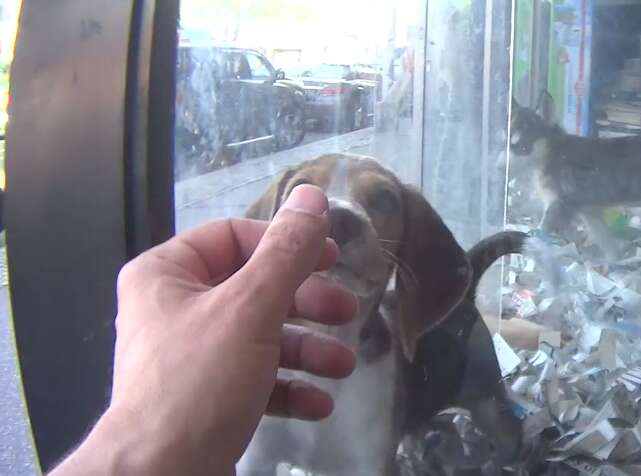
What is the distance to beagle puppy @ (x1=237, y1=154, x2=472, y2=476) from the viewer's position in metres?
0.61

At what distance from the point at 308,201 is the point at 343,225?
8 centimetres

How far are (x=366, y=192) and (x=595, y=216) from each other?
0.21 m

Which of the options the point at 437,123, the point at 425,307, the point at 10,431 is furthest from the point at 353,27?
the point at 10,431

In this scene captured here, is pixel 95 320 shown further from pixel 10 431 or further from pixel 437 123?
pixel 10 431

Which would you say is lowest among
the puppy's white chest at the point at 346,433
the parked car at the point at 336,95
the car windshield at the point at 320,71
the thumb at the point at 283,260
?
the puppy's white chest at the point at 346,433

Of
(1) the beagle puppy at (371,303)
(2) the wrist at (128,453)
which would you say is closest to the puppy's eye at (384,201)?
(1) the beagle puppy at (371,303)

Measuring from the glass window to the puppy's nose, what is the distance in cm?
1

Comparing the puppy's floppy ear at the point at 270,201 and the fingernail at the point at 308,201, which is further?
the puppy's floppy ear at the point at 270,201

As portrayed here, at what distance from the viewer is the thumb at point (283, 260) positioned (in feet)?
1.62

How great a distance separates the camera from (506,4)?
0.67 metres

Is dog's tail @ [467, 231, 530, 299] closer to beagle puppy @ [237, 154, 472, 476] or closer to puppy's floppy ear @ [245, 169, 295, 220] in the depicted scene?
beagle puppy @ [237, 154, 472, 476]

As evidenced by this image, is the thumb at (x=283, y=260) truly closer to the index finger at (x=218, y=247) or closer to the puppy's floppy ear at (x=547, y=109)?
the index finger at (x=218, y=247)

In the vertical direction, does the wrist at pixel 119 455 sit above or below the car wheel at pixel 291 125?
below

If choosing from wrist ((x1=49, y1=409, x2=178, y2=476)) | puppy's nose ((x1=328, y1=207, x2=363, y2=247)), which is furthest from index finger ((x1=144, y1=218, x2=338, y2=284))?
wrist ((x1=49, y1=409, x2=178, y2=476))
